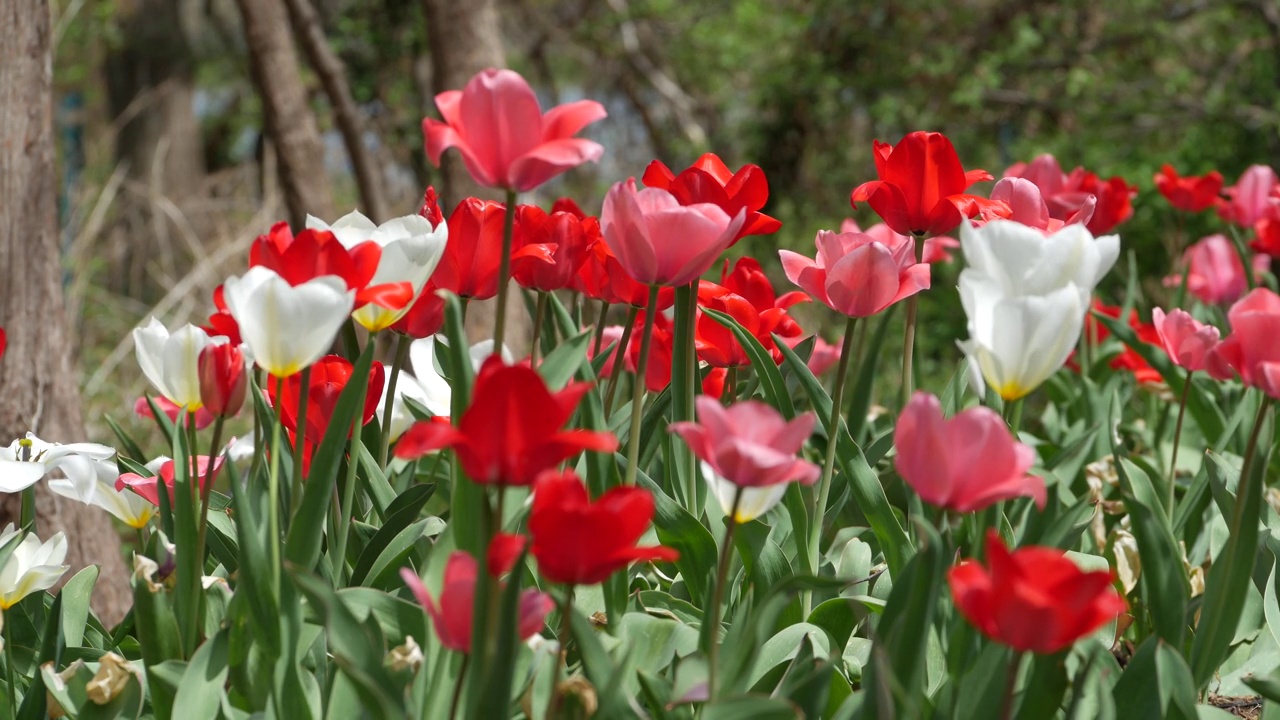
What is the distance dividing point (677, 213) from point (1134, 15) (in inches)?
239

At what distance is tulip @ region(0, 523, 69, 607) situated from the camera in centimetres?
109

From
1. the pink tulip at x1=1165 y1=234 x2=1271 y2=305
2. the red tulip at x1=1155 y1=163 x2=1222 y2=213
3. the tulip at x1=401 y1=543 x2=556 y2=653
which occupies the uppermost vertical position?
the tulip at x1=401 y1=543 x2=556 y2=653

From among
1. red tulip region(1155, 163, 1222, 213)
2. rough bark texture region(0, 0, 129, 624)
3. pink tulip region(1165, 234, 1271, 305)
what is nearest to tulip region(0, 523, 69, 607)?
rough bark texture region(0, 0, 129, 624)

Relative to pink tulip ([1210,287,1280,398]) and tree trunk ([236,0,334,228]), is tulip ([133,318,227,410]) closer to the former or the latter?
pink tulip ([1210,287,1280,398])

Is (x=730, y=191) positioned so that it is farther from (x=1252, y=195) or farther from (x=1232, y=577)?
(x=1252, y=195)

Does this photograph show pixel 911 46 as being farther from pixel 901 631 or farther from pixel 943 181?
pixel 901 631

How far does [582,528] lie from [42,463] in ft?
2.27

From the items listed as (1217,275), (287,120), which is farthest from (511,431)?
(287,120)

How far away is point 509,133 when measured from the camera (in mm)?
898

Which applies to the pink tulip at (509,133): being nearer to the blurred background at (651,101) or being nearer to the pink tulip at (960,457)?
the pink tulip at (960,457)

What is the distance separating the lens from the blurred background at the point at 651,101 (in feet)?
17.7

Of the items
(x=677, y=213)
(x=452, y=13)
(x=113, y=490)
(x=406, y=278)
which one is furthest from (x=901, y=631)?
(x=452, y=13)

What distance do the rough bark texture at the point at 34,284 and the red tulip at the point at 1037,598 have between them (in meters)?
1.75

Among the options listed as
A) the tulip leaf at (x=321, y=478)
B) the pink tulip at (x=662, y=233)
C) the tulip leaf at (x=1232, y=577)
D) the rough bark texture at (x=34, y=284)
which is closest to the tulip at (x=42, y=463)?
the tulip leaf at (x=321, y=478)
